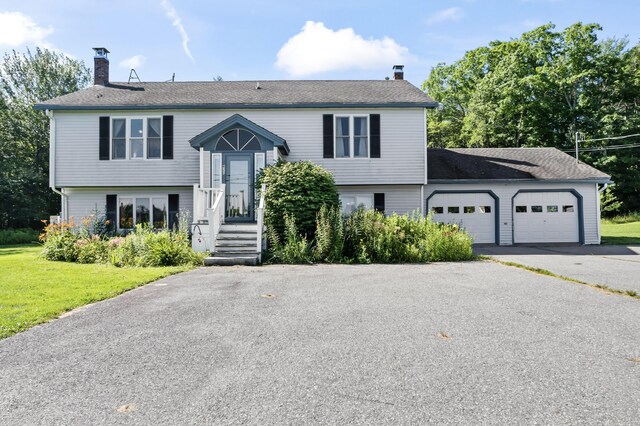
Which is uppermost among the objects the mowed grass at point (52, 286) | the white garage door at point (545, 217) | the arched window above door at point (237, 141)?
the arched window above door at point (237, 141)

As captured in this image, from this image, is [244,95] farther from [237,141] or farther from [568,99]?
[568,99]

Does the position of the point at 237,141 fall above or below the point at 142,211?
above

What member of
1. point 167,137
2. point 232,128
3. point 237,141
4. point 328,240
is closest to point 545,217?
point 328,240

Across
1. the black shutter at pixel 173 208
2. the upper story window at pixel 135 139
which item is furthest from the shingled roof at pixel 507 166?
the upper story window at pixel 135 139

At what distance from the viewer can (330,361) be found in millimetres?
3441

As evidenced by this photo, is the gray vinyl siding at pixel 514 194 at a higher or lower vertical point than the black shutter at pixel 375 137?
lower

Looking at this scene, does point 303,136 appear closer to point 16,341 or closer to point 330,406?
point 16,341

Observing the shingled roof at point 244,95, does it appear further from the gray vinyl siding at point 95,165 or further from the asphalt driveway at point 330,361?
the asphalt driveway at point 330,361

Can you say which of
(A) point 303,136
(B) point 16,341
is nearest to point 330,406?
(B) point 16,341

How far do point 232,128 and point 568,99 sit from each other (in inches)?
1130

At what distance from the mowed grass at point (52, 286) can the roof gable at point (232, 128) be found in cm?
581

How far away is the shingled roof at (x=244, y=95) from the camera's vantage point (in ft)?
49.9

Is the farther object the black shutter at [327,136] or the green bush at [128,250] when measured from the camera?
the black shutter at [327,136]

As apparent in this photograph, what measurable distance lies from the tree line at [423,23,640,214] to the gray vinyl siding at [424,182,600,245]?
14213 millimetres
